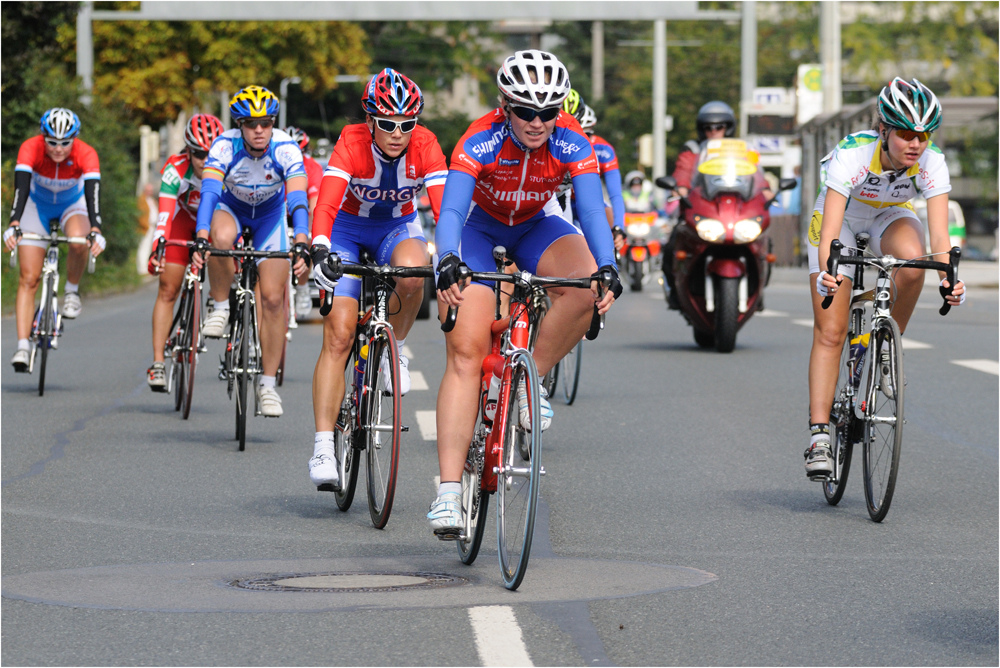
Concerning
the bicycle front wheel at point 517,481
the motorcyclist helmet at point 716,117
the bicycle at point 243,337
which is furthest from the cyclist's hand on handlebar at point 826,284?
the motorcyclist helmet at point 716,117

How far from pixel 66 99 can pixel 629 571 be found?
21959 millimetres

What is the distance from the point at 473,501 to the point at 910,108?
96.7 inches

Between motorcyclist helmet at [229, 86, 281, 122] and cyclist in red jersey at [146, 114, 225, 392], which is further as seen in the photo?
cyclist in red jersey at [146, 114, 225, 392]

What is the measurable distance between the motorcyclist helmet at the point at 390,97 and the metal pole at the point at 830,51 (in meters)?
28.5

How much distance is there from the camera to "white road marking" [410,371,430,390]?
12.4 m

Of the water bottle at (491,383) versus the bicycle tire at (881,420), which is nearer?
the water bottle at (491,383)

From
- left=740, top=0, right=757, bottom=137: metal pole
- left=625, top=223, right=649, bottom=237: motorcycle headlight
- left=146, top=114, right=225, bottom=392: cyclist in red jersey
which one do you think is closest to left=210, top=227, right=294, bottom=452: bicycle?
left=146, top=114, right=225, bottom=392: cyclist in red jersey

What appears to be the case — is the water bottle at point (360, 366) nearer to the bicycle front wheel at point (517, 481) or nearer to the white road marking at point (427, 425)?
the bicycle front wheel at point (517, 481)

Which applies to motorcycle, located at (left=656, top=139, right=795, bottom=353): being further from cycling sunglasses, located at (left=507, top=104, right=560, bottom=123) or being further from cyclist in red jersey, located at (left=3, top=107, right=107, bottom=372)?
cycling sunglasses, located at (left=507, top=104, right=560, bottom=123)

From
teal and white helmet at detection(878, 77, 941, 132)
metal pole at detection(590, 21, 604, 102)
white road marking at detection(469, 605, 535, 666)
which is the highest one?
metal pole at detection(590, 21, 604, 102)

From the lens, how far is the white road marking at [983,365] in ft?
45.1

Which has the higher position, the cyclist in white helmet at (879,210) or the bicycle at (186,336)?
the cyclist in white helmet at (879,210)

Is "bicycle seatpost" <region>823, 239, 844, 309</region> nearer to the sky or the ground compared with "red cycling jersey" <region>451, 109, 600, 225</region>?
nearer to the ground

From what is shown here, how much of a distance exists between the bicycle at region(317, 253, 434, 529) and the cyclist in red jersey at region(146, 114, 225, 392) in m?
A: 3.80
